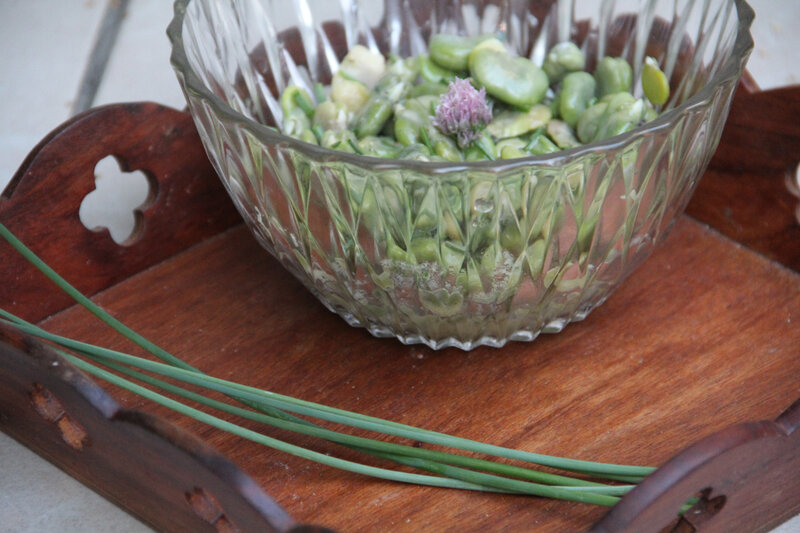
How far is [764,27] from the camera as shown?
104 cm

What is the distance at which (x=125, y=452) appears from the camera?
44 cm

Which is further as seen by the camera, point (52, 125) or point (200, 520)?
point (52, 125)

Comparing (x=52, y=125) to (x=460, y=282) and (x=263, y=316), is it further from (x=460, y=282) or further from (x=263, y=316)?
(x=460, y=282)

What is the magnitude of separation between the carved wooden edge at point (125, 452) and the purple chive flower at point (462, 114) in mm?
234

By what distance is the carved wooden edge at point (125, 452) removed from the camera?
394mm

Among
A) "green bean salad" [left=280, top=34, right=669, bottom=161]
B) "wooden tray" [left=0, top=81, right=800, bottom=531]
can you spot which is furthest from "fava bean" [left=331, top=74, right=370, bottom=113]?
"wooden tray" [left=0, top=81, right=800, bottom=531]

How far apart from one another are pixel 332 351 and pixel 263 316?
0.06 meters

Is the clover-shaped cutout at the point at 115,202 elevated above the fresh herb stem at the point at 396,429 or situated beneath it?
situated beneath

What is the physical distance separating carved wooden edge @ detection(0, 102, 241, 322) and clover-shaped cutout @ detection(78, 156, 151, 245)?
8 cm

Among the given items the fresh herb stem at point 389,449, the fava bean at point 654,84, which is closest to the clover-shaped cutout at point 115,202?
the fresh herb stem at point 389,449

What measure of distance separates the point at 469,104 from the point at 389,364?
153mm

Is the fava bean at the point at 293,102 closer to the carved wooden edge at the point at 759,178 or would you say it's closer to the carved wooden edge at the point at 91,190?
the carved wooden edge at the point at 91,190

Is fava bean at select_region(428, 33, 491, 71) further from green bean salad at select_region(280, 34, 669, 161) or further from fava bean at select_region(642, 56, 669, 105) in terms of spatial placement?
fava bean at select_region(642, 56, 669, 105)

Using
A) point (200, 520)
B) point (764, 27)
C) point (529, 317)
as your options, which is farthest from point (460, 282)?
point (764, 27)
